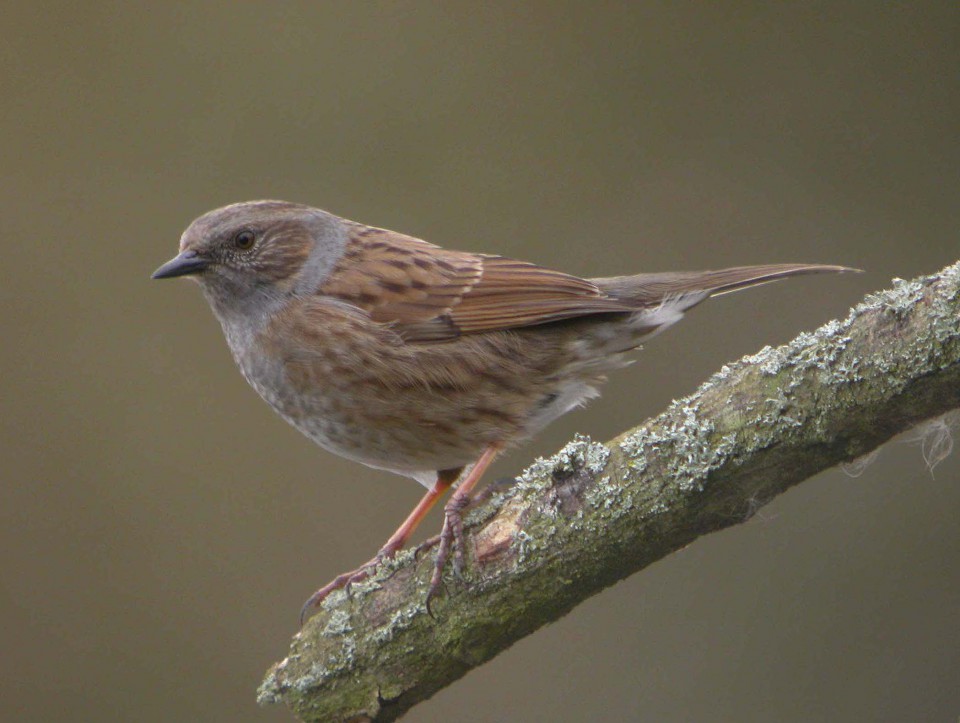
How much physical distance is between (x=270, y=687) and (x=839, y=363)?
169cm

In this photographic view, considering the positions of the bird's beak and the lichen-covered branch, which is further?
the bird's beak

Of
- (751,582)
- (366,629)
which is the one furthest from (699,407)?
(751,582)

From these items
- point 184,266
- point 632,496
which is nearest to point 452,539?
point 632,496

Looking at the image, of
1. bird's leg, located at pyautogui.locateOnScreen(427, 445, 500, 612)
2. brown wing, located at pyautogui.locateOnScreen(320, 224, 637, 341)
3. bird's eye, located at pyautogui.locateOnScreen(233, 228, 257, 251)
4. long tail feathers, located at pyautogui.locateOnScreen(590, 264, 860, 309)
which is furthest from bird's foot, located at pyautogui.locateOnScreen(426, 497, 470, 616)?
bird's eye, located at pyautogui.locateOnScreen(233, 228, 257, 251)

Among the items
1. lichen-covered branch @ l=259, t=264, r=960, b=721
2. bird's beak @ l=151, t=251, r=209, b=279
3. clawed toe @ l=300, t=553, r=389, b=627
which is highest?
bird's beak @ l=151, t=251, r=209, b=279

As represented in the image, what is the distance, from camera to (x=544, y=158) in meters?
5.43

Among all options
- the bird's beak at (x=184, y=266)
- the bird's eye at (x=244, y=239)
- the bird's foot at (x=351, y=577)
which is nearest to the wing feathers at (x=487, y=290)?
the bird's eye at (x=244, y=239)

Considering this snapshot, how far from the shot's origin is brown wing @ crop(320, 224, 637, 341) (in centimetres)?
346

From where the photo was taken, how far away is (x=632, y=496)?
99.7 inches

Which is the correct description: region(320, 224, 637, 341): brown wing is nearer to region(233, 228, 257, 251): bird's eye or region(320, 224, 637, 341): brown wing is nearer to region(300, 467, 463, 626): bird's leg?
region(233, 228, 257, 251): bird's eye

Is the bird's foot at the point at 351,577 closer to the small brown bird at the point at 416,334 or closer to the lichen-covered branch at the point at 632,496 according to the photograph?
the small brown bird at the point at 416,334

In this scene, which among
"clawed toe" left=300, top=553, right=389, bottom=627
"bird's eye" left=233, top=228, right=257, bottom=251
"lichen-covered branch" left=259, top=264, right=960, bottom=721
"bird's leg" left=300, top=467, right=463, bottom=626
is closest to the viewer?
"lichen-covered branch" left=259, top=264, right=960, bottom=721

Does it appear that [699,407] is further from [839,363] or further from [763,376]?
[839,363]

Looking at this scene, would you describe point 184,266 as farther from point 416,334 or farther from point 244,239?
point 416,334
